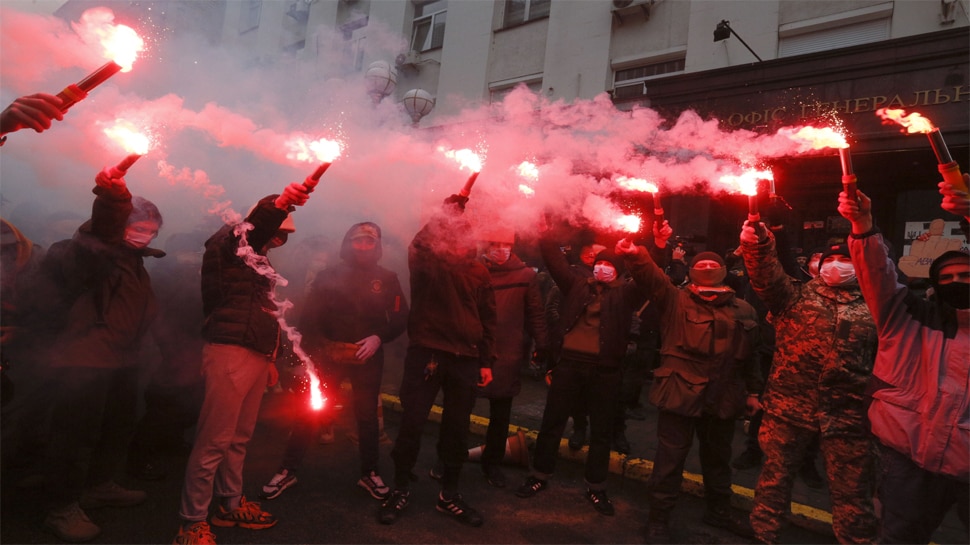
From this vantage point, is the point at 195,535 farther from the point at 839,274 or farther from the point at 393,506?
the point at 839,274

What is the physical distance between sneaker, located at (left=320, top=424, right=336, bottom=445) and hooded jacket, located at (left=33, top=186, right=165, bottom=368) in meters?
1.94

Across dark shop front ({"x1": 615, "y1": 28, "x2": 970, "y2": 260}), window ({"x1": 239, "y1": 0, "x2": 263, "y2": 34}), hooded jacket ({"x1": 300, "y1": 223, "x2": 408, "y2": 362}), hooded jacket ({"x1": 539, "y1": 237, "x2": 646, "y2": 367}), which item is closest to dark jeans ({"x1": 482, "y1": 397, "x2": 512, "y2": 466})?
hooded jacket ({"x1": 539, "y1": 237, "x2": 646, "y2": 367})

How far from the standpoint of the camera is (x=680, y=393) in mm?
3500

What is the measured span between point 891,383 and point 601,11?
1038 centimetres

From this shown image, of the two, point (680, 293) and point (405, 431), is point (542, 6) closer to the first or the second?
point (680, 293)

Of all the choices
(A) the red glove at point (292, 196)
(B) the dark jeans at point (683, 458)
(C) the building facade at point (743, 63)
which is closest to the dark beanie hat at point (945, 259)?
(B) the dark jeans at point (683, 458)

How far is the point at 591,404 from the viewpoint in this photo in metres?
4.00

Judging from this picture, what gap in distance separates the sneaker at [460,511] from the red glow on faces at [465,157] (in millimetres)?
2688

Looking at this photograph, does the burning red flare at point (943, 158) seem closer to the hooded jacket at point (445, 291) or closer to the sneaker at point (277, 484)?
the hooded jacket at point (445, 291)

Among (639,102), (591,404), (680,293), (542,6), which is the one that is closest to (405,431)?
(591,404)

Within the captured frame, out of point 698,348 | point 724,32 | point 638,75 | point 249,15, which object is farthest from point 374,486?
point 638,75

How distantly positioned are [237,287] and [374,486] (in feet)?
5.76

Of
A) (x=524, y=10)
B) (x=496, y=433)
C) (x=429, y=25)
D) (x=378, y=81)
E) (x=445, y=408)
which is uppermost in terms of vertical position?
(x=429, y=25)

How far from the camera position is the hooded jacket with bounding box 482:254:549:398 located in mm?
4227
